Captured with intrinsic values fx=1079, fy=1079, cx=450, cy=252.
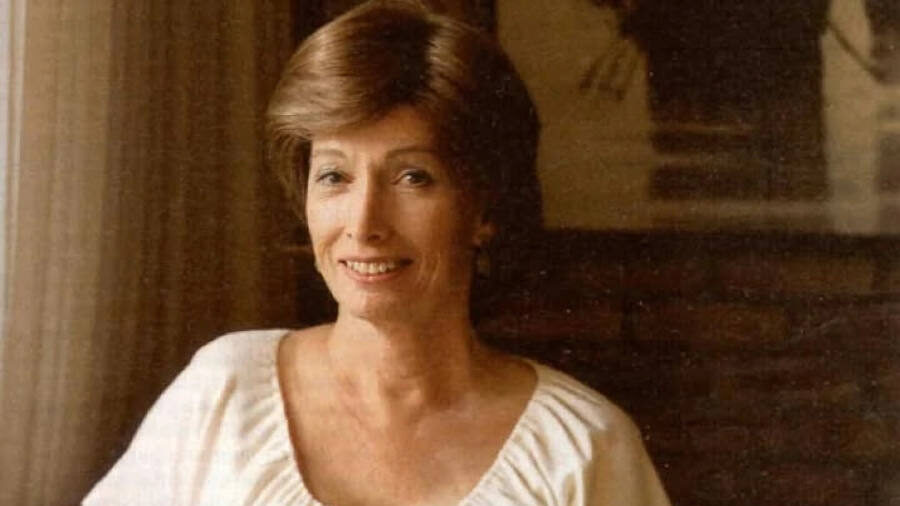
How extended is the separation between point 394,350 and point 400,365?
0.06ft

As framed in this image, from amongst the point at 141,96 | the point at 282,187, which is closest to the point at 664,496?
the point at 282,187

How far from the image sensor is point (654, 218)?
1111 millimetres

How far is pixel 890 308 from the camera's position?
1.10 metres

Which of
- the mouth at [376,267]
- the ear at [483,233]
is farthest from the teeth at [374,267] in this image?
the ear at [483,233]

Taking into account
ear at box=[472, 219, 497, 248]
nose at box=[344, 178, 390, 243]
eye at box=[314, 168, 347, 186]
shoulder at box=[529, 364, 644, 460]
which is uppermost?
eye at box=[314, 168, 347, 186]

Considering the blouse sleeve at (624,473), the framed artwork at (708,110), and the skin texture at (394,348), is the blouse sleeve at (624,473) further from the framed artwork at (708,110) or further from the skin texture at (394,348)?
the framed artwork at (708,110)

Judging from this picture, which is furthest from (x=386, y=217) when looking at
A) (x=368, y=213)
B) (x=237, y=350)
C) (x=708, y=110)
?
(x=708, y=110)

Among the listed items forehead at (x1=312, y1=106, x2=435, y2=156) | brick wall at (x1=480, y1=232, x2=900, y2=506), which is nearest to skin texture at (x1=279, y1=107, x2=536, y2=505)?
forehead at (x1=312, y1=106, x2=435, y2=156)

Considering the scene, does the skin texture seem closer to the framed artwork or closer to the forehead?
the forehead

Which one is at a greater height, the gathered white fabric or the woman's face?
the woman's face

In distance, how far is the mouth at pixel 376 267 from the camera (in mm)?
1062

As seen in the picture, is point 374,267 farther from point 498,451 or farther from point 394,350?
point 498,451

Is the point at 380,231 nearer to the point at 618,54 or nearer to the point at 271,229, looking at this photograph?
the point at 271,229

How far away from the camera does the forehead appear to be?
1.04 m
